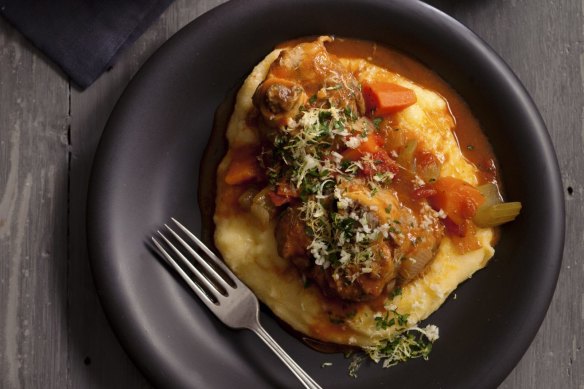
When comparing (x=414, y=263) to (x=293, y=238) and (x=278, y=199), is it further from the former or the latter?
(x=278, y=199)

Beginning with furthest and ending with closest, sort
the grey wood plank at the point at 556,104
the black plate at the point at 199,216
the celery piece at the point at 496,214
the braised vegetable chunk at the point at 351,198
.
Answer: the grey wood plank at the point at 556,104
the celery piece at the point at 496,214
the black plate at the point at 199,216
the braised vegetable chunk at the point at 351,198

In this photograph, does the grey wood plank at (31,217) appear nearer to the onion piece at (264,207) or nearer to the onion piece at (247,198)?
the onion piece at (247,198)

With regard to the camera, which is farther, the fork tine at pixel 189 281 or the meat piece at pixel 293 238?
the fork tine at pixel 189 281

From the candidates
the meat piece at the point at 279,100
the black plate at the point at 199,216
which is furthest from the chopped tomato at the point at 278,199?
the black plate at the point at 199,216

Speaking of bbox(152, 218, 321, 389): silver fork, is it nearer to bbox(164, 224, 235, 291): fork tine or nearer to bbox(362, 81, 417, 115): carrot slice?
bbox(164, 224, 235, 291): fork tine

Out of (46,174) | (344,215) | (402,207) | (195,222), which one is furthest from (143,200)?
(402,207)

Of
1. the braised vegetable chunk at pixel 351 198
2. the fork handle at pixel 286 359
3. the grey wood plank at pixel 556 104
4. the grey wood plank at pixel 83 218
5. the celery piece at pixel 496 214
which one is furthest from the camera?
the grey wood plank at pixel 556 104

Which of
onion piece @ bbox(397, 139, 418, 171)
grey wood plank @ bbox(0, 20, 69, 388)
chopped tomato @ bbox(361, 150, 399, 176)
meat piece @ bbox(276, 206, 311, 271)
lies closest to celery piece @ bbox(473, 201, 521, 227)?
onion piece @ bbox(397, 139, 418, 171)

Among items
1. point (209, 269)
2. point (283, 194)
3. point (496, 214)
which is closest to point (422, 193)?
point (496, 214)
